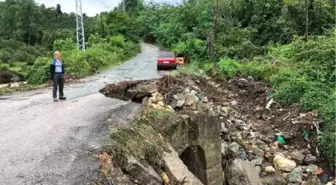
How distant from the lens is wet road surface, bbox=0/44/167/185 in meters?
6.53

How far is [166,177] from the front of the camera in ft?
24.7

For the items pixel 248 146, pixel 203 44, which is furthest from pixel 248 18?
pixel 248 146

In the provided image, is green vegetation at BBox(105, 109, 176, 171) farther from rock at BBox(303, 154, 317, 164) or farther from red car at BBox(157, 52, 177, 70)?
red car at BBox(157, 52, 177, 70)

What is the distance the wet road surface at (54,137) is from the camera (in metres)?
6.53

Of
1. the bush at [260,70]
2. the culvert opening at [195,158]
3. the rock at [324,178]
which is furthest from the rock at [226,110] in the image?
the culvert opening at [195,158]

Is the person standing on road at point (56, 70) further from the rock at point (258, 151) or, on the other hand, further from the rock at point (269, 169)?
the rock at point (269, 169)

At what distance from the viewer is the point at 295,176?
36.7 feet

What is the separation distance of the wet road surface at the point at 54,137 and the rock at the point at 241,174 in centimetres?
288

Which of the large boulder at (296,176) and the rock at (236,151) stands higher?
the rock at (236,151)

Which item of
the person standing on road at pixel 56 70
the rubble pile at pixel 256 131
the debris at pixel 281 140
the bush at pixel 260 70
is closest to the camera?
the rubble pile at pixel 256 131

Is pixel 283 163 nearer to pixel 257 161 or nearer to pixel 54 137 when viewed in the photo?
pixel 257 161

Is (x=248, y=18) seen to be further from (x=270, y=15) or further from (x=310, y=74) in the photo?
(x=310, y=74)

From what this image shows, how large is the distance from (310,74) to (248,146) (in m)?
6.21

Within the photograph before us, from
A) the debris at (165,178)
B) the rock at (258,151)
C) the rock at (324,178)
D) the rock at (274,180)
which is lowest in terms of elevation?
the rock at (324,178)
